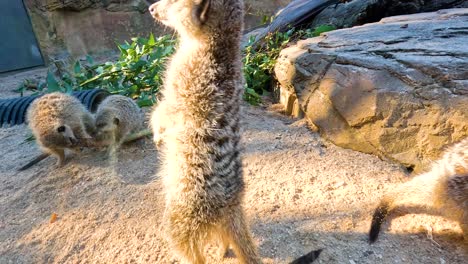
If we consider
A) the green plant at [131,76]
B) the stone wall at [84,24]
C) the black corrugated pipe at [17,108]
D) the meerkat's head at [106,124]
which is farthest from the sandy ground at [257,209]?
the stone wall at [84,24]

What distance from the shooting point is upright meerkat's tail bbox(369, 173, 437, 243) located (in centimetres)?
150

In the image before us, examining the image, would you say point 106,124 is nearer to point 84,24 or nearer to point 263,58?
point 263,58

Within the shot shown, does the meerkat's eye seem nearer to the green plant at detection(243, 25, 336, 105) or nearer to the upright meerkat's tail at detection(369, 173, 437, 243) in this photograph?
the green plant at detection(243, 25, 336, 105)

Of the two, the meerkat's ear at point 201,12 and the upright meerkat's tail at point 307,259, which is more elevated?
the meerkat's ear at point 201,12

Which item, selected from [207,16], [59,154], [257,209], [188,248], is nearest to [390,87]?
[257,209]

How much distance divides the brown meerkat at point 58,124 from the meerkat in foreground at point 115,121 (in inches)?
3.7

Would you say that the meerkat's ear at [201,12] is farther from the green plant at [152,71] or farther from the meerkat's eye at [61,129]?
the green plant at [152,71]

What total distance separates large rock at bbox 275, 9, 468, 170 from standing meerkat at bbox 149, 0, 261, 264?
112 cm

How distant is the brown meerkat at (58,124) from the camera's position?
6.65ft

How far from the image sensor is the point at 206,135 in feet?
3.86

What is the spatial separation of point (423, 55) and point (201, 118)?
1524 millimetres

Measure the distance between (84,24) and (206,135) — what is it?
534 centimetres

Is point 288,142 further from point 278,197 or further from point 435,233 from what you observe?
point 435,233

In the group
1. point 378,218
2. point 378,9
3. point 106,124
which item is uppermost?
point 378,9
